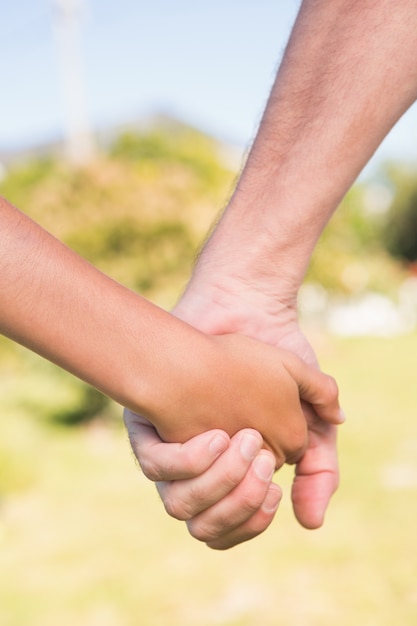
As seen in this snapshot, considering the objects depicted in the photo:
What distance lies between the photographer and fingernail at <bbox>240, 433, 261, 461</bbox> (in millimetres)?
1383

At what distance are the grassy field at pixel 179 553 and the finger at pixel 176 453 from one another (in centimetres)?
239

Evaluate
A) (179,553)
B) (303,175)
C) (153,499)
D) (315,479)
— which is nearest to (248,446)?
(315,479)

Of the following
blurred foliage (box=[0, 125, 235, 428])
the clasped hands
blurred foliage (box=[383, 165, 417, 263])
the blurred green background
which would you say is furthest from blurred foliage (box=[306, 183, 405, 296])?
the clasped hands

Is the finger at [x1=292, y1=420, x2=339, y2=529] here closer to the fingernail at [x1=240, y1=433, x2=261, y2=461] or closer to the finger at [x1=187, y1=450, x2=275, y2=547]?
the finger at [x1=187, y1=450, x2=275, y2=547]

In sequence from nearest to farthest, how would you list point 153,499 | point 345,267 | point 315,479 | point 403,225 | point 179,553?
1. point 315,479
2. point 179,553
3. point 153,499
4. point 345,267
5. point 403,225

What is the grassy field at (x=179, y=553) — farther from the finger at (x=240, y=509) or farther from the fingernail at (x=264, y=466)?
the fingernail at (x=264, y=466)

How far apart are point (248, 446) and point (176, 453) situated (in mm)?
115

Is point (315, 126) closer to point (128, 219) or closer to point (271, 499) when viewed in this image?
point (271, 499)

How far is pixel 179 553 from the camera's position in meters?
4.43

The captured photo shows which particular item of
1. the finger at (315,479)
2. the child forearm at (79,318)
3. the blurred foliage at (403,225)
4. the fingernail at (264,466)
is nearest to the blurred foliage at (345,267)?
the blurred foliage at (403,225)

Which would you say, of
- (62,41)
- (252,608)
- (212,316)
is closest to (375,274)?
(62,41)

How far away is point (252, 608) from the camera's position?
374 centimetres

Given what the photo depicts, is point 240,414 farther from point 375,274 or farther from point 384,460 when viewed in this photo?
point 375,274

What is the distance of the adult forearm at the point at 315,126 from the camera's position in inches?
57.7
